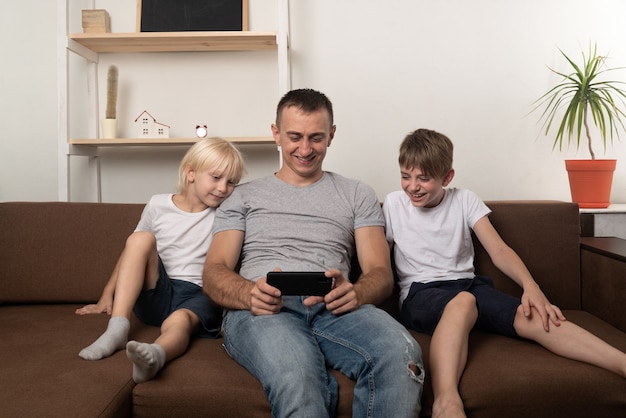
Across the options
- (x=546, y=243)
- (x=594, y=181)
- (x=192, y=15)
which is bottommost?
(x=546, y=243)

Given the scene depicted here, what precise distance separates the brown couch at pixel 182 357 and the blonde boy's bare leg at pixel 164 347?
0.09 ft

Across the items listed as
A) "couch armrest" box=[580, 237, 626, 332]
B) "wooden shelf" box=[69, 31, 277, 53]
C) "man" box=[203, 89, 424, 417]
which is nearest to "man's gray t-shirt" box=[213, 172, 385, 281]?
"man" box=[203, 89, 424, 417]

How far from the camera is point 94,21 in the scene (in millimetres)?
3008

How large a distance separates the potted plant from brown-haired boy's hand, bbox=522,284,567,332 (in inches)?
45.5

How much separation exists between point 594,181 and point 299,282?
1792mm

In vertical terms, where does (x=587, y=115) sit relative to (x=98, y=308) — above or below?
above

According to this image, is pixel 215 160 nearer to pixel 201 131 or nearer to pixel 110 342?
pixel 110 342

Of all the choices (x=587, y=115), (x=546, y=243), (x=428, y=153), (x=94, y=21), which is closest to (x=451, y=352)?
(x=428, y=153)

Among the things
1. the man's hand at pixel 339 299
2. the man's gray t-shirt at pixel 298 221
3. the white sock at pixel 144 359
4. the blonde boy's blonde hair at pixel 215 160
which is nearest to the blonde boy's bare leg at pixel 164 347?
the white sock at pixel 144 359

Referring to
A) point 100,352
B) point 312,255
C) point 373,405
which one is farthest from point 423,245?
point 100,352

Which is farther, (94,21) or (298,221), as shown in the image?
(94,21)

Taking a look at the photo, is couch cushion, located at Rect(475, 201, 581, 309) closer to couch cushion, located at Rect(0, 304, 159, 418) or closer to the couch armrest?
the couch armrest

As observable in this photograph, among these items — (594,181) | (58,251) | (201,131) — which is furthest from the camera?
(201,131)

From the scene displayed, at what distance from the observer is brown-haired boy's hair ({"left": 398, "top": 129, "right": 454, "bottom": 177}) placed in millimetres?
2021
